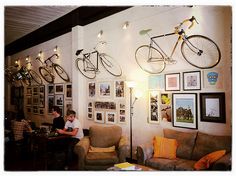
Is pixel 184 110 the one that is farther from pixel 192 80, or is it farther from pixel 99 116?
pixel 99 116

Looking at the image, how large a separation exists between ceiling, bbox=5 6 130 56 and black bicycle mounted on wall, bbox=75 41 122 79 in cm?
68

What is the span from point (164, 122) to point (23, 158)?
2940 mm

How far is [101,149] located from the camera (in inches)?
161

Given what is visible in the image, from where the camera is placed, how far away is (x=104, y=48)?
202 inches

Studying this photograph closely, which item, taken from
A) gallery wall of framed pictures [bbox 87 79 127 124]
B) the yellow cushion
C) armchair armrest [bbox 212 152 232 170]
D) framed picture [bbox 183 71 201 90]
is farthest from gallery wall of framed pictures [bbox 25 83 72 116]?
armchair armrest [bbox 212 152 232 170]

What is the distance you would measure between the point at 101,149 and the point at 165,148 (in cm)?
117

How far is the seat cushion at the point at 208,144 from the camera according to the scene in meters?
3.06

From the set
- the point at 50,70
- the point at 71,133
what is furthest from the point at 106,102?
the point at 50,70

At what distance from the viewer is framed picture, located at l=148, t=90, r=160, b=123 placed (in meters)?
4.11

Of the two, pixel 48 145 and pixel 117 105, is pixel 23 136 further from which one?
pixel 117 105

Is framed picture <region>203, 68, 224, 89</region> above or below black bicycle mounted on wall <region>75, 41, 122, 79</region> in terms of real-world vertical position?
below

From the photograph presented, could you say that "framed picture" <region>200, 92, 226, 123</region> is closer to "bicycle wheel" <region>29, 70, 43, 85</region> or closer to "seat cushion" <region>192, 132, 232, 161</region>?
"seat cushion" <region>192, 132, 232, 161</region>

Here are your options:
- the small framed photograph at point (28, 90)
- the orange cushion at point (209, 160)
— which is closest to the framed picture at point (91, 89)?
the small framed photograph at point (28, 90)
